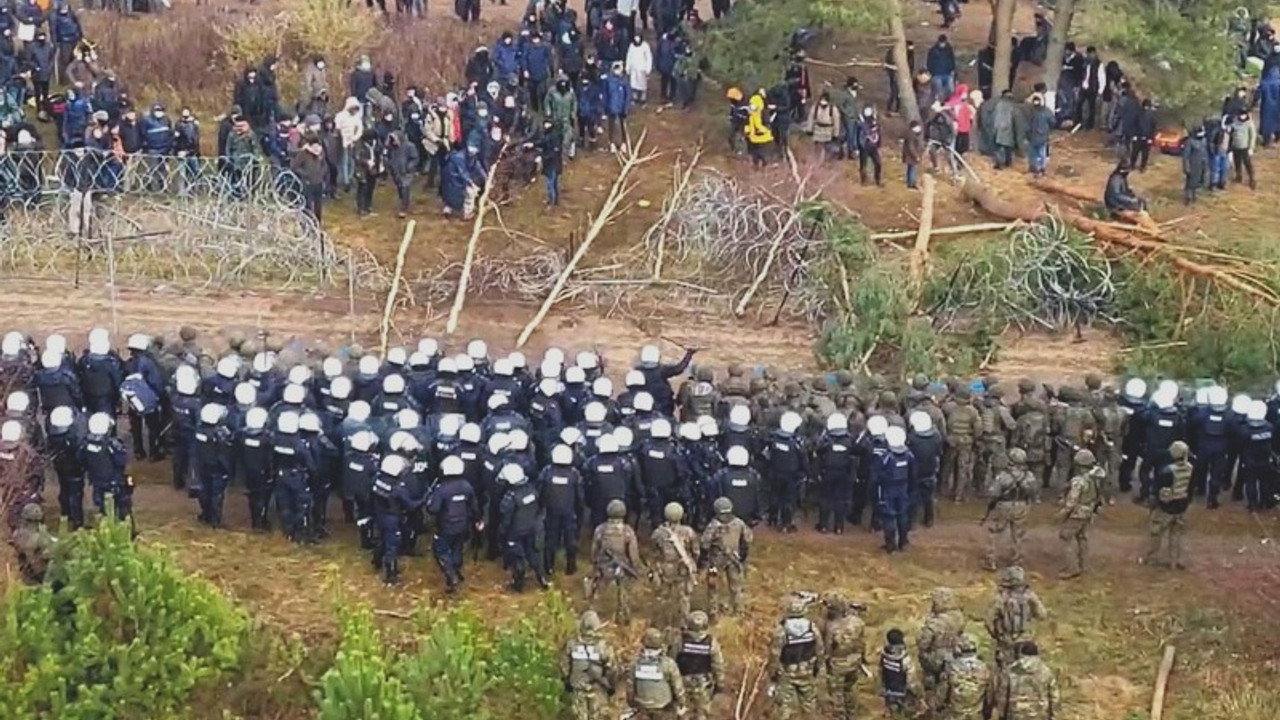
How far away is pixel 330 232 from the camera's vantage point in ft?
79.7

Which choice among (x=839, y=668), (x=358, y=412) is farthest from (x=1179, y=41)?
(x=839, y=668)

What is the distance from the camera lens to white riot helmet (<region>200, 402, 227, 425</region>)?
17.3 metres

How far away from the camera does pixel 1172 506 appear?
17328mm

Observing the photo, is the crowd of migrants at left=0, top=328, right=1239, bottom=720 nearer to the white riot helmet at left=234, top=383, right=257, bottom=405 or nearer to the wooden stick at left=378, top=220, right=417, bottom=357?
the white riot helmet at left=234, top=383, right=257, bottom=405

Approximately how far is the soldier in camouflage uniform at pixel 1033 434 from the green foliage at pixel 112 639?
7203mm

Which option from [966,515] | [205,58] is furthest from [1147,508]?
[205,58]

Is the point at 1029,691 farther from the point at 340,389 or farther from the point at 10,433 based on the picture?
the point at 10,433

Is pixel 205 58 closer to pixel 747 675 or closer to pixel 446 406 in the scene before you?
pixel 446 406

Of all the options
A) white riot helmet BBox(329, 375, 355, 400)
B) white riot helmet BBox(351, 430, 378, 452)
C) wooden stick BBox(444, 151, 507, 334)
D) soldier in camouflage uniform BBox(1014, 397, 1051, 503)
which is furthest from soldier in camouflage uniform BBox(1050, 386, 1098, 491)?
wooden stick BBox(444, 151, 507, 334)

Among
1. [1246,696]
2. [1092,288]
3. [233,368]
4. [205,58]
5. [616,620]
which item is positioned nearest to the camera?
[1246,696]

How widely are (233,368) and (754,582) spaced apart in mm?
4990

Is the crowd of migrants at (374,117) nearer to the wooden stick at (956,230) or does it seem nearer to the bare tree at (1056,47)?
the wooden stick at (956,230)

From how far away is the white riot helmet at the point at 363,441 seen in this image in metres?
16.9

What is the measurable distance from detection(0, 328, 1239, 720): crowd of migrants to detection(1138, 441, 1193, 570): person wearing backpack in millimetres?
24
